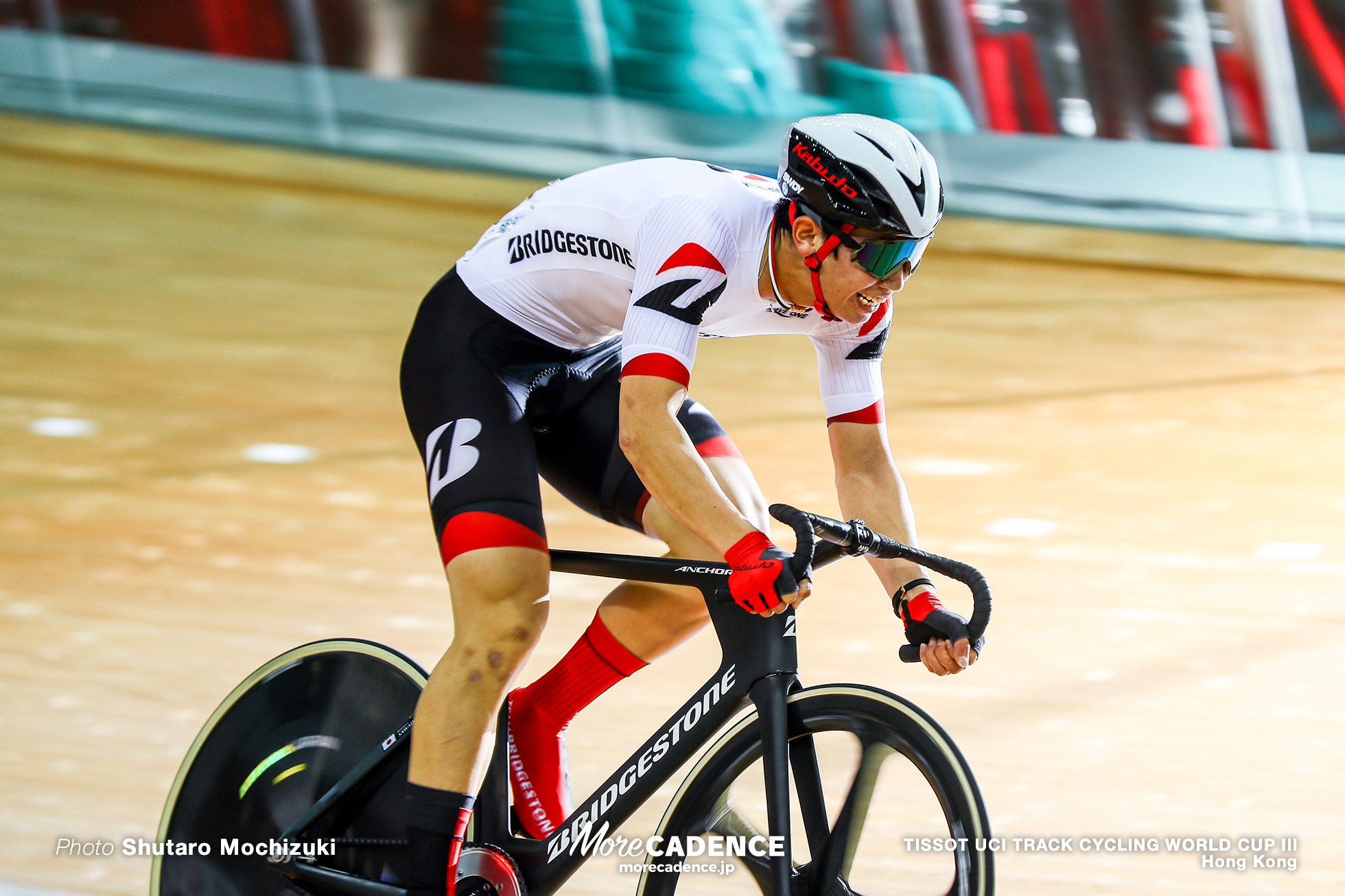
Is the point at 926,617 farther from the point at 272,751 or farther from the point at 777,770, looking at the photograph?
the point at 272,751

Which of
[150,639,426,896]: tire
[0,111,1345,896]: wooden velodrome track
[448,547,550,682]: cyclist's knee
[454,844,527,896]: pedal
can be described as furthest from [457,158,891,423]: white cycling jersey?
[0,111,1345,896]: wooden velodrome track

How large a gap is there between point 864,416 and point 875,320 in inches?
5.6

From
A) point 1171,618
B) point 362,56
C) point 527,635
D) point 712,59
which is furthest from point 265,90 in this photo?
point 527,635

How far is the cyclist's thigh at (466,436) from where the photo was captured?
1943 mm

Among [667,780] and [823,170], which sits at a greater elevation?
[823,170]

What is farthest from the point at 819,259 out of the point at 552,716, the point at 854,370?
the point at 552,716

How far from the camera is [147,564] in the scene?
3.86 metres

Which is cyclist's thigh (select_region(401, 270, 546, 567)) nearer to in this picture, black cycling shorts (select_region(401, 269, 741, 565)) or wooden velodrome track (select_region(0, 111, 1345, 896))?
black cycling shorts (select_region(401, 269, 741, 565))

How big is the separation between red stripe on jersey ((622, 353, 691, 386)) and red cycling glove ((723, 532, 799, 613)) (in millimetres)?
227

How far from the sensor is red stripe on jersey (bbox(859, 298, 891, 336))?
201cm

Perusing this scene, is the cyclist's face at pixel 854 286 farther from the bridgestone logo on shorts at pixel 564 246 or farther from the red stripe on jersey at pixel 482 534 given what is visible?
the red stripe on jersey at pixel 482 534

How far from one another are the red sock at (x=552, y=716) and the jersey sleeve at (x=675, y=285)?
20.3 inches

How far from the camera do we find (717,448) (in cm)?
211

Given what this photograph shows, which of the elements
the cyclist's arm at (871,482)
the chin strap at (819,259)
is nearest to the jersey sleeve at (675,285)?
the chin strap at (819,259)
